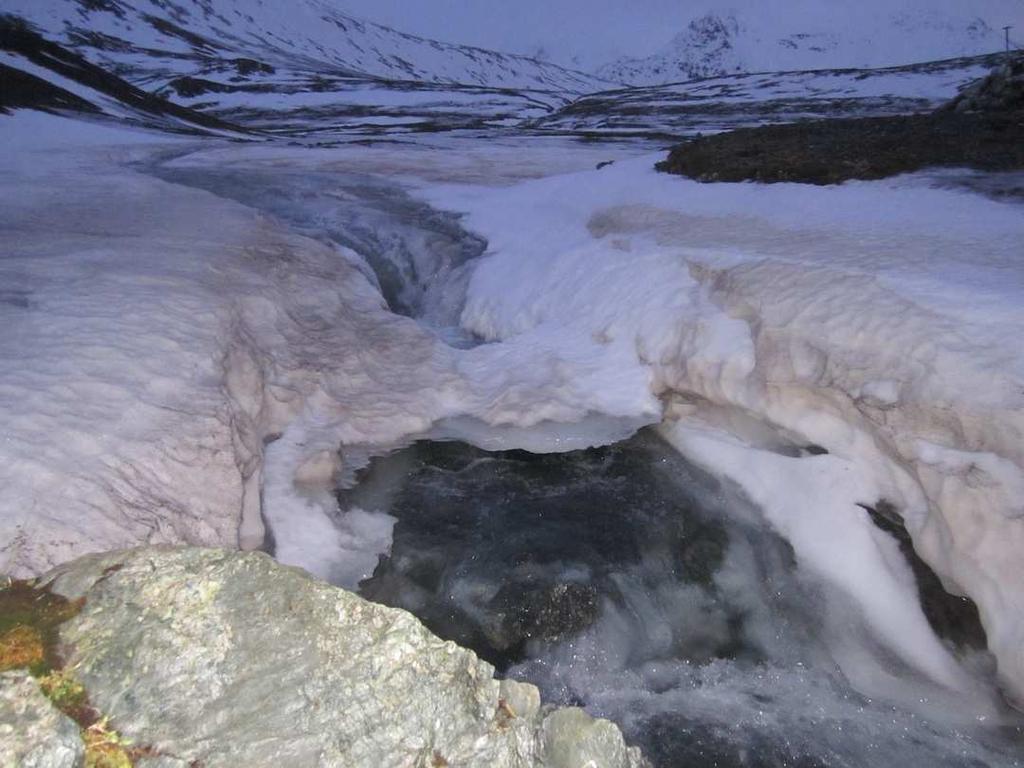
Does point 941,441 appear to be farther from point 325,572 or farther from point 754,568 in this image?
point 325,572

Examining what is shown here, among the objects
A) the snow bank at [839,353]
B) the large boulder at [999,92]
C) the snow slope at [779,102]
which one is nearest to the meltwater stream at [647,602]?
the snow bank at [839,353]

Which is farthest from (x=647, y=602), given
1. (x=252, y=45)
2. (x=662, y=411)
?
(x=252, y=45)

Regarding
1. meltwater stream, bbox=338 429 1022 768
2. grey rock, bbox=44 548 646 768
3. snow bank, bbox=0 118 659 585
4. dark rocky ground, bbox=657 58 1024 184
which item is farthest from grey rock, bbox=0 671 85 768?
dark rocky ground, bbox=657 58 1024 184

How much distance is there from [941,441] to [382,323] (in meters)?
5.65

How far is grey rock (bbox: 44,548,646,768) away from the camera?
2.16 m

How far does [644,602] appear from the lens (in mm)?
4582

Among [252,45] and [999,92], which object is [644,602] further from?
[252,45]

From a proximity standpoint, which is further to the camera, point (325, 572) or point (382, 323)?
point (382, 323)

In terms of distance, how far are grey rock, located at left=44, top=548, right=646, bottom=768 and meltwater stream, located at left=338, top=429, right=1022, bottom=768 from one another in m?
1.29

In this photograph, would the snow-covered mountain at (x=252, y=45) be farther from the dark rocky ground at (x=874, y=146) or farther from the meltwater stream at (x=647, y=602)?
the meltwater stream at (x=647, y=602)

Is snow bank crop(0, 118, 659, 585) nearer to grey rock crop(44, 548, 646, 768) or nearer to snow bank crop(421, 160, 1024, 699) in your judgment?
snow bank crop(421, 160, 1024, 699)

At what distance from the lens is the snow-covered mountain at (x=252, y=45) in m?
78.1

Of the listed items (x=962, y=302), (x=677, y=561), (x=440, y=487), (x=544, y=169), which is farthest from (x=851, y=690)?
(x=544, y=169)

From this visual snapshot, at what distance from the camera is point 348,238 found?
36.8 ft
